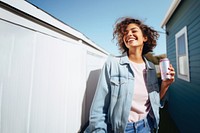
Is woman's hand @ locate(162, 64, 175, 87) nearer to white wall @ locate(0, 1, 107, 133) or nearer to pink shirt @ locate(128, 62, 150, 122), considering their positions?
pink shirt @ locate(128, 62, 150, 122)

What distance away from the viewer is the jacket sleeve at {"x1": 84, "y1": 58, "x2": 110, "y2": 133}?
4.31ft

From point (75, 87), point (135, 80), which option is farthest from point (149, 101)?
point (75, 87)

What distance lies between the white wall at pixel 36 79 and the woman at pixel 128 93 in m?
0.35

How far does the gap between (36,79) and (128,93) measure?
0.89 m

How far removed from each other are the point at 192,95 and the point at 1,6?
148 inches

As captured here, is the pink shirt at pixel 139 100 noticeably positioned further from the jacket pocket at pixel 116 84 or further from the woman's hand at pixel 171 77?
the woman's hand at pixel 171 77

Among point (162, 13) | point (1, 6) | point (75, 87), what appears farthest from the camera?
point (162, 13)

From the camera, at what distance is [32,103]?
976 millimetres

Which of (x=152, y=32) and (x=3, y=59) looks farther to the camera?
(x=152, y=32)

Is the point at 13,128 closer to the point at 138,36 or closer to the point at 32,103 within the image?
the point at 32,103

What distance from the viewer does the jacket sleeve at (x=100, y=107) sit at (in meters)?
1.31

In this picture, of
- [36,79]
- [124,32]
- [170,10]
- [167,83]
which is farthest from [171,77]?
[170,10]

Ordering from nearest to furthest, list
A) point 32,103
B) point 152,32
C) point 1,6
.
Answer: point 1,6, point 32,103, point 152,32

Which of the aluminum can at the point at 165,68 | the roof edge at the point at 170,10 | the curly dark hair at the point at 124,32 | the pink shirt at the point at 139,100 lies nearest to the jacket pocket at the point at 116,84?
the pink shirt at the point at 139,100
